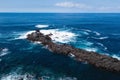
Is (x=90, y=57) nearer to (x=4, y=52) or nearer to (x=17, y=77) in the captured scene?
(x=17, y=77)

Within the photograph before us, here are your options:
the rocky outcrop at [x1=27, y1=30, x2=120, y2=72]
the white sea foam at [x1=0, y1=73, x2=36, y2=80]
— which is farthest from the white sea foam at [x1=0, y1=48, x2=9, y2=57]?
the white sea foam at [x1=0, y1=73, x2=36, y2=80]

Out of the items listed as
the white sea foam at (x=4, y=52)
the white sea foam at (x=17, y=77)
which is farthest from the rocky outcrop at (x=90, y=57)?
the white sea foam at (x=17, y=77)

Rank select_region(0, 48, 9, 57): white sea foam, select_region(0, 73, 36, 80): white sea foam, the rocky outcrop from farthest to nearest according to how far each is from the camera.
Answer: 1. select_region(0, 48, 9, 57): white sea foam
2. the rocky outcrop
3. select_region(0, 73, 36, 80): white sea foam

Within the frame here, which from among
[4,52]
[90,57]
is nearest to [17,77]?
[90,57]

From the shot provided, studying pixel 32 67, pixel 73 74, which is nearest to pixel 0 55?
pixel 32 67

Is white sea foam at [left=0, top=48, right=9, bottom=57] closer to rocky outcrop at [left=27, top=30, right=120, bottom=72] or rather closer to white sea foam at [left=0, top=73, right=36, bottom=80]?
rocky outcrop at [left=27, top=30, right=120, bottom=72]

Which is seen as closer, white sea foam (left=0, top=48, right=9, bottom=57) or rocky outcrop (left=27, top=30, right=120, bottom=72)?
rocky outcrop (left=27, top=30, right=120, bottom=72)

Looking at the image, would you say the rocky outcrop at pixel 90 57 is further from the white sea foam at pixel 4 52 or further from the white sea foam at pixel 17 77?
the white sea foam at pixel 17 77

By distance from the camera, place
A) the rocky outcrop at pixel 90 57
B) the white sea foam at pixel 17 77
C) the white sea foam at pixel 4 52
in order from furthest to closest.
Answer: the white sea foam at pixel 4 52, the rocky outcrop at pixel 90 57, the white sea foam at pixel 17 77

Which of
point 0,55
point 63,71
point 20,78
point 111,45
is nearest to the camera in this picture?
point 20,78

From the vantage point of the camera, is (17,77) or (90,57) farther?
(90,57)

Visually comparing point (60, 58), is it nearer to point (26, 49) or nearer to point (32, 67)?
point (32, 67)
